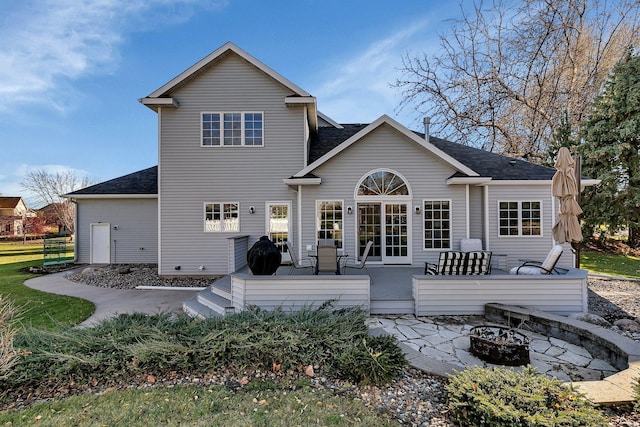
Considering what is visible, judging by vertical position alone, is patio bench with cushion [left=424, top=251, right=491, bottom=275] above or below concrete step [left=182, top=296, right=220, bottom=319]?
above

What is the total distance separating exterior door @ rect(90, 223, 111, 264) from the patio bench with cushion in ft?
46.3

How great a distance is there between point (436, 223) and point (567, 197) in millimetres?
3628

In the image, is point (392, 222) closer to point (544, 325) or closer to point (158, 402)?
point (544, 325)

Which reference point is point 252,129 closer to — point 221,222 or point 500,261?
point 221,222

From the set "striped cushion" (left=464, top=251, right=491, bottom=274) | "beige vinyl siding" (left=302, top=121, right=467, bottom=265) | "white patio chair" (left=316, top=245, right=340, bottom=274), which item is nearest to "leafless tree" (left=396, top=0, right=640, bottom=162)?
"beige vinyl siding" (left=302, top=121, right=467, bottom=265)

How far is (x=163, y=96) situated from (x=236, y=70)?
8.86ft

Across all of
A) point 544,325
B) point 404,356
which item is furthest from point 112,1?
point 544,325

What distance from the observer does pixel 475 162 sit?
11.6 metres

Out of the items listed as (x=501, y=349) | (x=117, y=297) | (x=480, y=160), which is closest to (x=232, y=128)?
(x=117, y=297)

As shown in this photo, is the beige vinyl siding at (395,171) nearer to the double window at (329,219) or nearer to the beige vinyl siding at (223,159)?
the double window at (329,219)

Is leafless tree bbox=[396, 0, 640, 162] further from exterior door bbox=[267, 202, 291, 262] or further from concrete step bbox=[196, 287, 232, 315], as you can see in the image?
concrete step bbox=[196, 287, 232, 315]

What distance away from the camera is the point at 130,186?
1370 centimetres

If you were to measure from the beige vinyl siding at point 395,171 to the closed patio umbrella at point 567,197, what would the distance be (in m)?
3.19

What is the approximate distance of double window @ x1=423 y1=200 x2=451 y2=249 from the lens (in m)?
9.66
